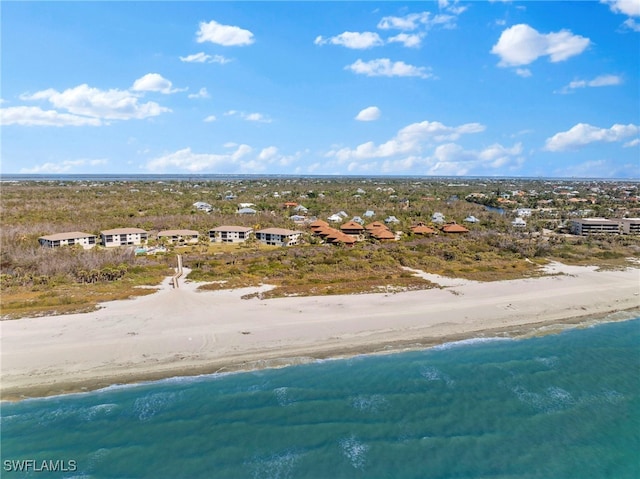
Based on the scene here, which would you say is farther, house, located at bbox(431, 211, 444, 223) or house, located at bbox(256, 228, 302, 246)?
house, located at bbox(431, 211, 444, 223)

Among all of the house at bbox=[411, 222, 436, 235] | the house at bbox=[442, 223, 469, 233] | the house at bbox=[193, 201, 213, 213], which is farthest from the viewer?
the house at bbox=[193, 201, 213, 213]

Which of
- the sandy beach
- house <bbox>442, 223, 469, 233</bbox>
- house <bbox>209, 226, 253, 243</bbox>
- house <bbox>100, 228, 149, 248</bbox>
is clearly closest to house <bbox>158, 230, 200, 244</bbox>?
house <bbox>100, 228, 149, 248</bbox>

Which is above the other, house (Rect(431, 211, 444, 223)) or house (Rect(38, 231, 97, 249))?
house (Rect(431, 211, 444, 223))

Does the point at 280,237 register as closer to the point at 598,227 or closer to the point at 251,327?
the point at 251,327

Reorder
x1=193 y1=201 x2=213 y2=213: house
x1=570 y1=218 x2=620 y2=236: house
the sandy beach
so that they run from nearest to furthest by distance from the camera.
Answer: the sandy beach → x1=570 y1=218 x2=620 y2=236: house → x1=193 y1=201 x2=213 y2=213: house

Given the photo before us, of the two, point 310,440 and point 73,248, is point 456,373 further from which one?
point 73,248

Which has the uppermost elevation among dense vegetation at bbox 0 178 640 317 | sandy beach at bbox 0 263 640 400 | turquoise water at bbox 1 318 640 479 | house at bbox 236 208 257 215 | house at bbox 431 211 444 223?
house at bbox 236 208 257 215

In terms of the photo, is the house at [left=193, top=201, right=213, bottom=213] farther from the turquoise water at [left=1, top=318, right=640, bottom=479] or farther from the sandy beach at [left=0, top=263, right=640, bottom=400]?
the turquoise water at [left=1, top=318, right=640, bottom=479]
